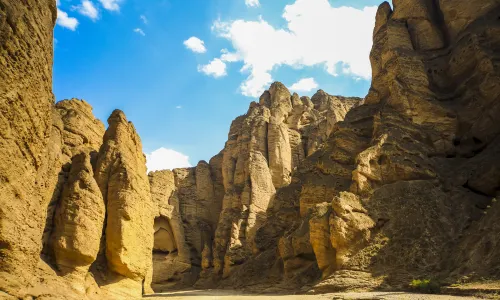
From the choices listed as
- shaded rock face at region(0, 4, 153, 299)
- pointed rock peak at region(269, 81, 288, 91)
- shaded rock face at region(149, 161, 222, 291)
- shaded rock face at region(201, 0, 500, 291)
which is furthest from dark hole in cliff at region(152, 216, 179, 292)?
pointed rock peak at region(269, 81, 288, 91)

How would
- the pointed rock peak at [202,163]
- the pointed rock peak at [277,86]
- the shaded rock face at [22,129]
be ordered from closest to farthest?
the shaded rock face at [22,129] < the pointed rock peak at [202,163] < the pointed rock peak at [277,86]

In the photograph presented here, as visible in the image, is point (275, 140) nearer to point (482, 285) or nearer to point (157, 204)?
point (157, 204)

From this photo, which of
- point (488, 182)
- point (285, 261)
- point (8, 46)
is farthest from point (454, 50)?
point (8, 46)

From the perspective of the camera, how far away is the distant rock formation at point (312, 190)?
7555 mm

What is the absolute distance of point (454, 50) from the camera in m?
35.0

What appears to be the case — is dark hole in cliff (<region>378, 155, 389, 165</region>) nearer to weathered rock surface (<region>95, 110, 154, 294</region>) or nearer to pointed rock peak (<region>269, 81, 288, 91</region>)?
weathered rock surface (<region>95, 110, 154, 294</region>)

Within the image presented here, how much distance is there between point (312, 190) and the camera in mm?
36188

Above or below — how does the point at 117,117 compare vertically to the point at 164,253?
above

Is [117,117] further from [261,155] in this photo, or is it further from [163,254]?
[261,155]

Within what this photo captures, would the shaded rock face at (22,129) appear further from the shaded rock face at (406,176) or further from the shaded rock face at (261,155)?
the shaded rock face at (261,155)

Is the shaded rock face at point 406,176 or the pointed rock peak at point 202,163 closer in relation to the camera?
the shaded rock face at point 406,176

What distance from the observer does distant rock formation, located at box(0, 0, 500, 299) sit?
297 inches

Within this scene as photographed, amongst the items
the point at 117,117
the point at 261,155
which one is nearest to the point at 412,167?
the point at 117,117

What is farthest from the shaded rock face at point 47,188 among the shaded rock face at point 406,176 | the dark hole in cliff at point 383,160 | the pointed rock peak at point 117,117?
the dark hole in cliff at point 383,160
